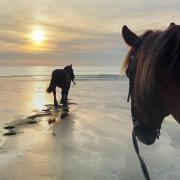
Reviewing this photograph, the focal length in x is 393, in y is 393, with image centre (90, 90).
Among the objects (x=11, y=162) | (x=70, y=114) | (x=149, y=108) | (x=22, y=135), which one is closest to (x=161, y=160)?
(x=11, y=162)

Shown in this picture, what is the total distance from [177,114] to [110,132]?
7007 mm

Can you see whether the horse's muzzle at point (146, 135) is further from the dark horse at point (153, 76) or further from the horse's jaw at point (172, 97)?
the horse's jaw at point (172, 97)

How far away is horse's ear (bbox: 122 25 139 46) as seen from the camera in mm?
1909

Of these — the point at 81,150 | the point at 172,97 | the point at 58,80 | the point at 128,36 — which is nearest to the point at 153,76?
the point at 172,97

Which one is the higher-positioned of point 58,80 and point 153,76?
point 153,76

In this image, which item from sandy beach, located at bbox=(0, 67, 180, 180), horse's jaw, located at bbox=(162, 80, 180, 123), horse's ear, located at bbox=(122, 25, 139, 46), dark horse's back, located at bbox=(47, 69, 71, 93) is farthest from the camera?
dark horse's back, located at bbox=(47, 69, 71, 93)

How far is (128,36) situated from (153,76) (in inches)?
14.9

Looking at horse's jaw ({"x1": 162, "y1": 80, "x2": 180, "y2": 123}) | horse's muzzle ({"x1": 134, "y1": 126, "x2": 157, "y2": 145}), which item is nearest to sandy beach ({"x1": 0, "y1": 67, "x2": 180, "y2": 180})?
horse's muzzle ({"x1": 134, "y1": 126, "x2": 157, "y2": 145})

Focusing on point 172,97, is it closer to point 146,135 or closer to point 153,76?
point 153,76

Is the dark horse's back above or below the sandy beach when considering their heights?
above

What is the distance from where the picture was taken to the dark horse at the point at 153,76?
158cm

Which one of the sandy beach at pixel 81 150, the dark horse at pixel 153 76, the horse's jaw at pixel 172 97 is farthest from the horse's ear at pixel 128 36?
the sandy beach at pixel 81 150

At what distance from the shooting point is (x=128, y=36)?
1924 millimetres

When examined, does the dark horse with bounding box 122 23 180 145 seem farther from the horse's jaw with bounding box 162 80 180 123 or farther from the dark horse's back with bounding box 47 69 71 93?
the dark horse's back with bounding box 47 69 71 93
